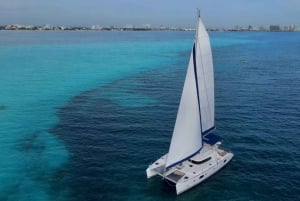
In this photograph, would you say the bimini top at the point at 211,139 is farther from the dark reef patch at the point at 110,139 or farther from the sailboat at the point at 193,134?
the dark reef patch at the point at 110,139

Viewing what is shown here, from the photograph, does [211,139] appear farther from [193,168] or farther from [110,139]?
[110,139]

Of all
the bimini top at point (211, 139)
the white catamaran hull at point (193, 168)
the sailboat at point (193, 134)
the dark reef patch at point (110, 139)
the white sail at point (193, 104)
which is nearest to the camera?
the white catamaran hull at point (193, 168)

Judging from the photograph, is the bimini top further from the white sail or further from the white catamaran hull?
the white sail

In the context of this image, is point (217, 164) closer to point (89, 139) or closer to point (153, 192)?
point (153, 192)

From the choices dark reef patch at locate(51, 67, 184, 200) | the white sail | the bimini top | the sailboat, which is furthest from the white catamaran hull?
dark reef patch at locate(51, 67, 184, 200)

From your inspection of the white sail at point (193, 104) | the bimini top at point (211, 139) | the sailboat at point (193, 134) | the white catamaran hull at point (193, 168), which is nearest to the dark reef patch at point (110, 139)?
the white catamaran hull at point (193, 168)

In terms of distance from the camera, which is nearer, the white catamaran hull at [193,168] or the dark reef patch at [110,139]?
the white catamaran hull at [193,168]

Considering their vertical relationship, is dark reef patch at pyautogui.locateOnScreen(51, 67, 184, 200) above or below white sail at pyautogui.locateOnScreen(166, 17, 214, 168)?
below
